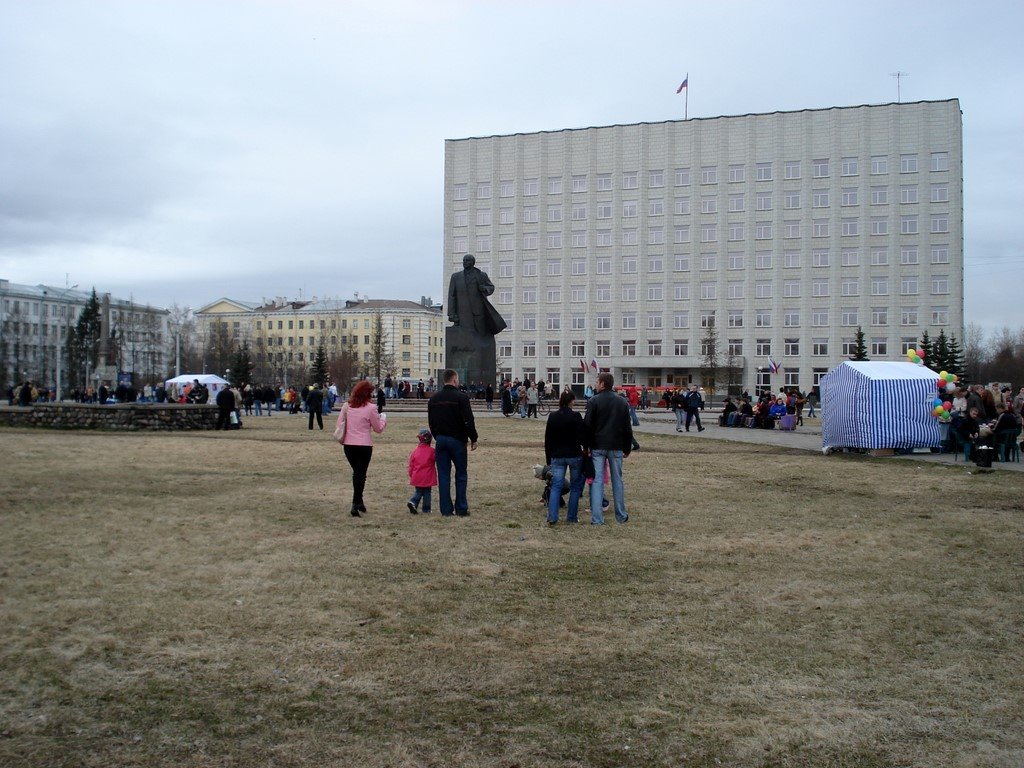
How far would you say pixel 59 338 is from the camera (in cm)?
9444

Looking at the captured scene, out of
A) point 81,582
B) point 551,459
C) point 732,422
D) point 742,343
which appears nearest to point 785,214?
point 742,343

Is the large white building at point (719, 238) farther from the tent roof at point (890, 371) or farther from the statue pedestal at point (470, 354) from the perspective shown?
the tent roof at point (890, 371)

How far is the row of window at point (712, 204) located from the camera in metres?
78.8

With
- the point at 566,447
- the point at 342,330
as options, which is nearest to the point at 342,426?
the point at 566,447

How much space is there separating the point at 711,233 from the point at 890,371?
63.2 metres

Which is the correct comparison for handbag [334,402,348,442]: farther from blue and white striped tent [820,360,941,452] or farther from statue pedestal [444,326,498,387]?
statue pedestal [444,326,498,387]

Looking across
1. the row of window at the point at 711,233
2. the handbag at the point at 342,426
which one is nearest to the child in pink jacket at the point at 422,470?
the handbag at the point at 342,426

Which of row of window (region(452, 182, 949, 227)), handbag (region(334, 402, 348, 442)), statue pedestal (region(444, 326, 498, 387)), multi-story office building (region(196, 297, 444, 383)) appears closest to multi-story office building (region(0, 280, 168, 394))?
multi-story office building (region(196, 297, 444, 383))

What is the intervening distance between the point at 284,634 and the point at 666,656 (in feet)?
8.71

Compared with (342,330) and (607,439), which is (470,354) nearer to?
(607,439)

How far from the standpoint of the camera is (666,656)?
5902 millimetres

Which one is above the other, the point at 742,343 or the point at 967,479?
the point at 742,343

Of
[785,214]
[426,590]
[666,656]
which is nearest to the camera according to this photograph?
[666,656]

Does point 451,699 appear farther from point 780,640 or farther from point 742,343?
point 742,343
